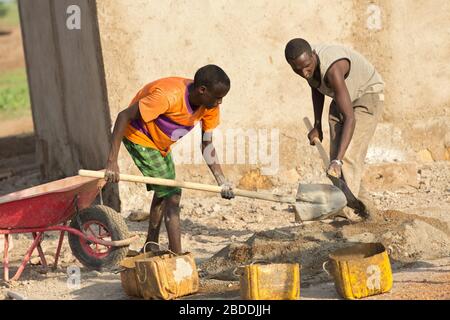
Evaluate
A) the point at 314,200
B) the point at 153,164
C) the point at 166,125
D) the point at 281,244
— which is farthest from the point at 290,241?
the point at 166,125

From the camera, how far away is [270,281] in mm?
5836

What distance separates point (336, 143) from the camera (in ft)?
24.7

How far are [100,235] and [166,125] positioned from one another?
94 centimetres

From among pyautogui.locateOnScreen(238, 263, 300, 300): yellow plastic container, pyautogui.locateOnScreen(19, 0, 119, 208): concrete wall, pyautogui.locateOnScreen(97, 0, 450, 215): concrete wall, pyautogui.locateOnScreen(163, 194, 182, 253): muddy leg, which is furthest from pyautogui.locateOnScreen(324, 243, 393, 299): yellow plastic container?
pyautogui.locateOnScreen(19, 0, 119, 208): concrete wall

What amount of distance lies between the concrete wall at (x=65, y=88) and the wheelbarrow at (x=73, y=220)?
210 cm

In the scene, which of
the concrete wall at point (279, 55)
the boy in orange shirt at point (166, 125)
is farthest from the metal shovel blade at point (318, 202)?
the concrete wall at point (279, 55)

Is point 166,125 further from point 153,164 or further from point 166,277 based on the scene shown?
point 166,277

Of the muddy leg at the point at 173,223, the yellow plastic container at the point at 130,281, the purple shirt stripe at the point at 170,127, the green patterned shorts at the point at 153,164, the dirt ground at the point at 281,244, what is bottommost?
the dirt ground at the point at 281,244

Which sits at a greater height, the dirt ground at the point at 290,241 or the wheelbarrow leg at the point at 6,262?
the wheelbarrow leg at the point at 6,262

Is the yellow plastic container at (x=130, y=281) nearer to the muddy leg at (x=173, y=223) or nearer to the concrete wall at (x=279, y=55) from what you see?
the muddy leg at (x=173, y=223)

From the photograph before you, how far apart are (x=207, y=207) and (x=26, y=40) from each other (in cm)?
438

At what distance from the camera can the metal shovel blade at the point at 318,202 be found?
6.93 m

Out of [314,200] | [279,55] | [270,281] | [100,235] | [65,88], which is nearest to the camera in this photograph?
[270,281]
